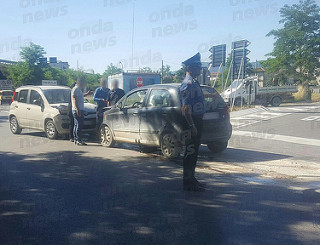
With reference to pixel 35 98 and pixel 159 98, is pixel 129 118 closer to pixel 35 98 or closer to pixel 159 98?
pixel 159 98

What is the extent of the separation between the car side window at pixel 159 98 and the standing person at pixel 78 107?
2.58 metres

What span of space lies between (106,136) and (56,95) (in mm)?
2878

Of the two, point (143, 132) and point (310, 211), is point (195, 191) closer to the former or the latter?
point (310, 211)

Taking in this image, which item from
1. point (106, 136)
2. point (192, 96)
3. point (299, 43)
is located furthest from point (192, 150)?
point (299, 43)

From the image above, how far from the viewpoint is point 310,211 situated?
418 centimetres

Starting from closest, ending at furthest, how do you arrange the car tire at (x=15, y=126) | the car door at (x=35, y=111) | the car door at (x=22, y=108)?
the car door at (x=35, y=111)
the car door at (x=22, y=108)
the car tire at (x=15, y=126)

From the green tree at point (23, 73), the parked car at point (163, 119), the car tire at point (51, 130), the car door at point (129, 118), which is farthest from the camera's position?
the green tree at point (23, 73)

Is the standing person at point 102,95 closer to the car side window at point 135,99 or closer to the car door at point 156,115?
the car side window at point 135,99

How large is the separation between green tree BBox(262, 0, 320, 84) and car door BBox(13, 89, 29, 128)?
101ft

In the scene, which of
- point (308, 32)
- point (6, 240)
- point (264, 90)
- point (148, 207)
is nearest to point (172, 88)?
point (148, 207)

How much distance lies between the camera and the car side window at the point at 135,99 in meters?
7.63

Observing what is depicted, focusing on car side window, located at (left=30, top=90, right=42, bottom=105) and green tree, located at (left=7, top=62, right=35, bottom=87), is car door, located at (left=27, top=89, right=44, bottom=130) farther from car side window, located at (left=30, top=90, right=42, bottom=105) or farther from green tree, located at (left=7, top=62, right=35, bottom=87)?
green tree, located at (left=7, top=62, right=35, bottom=87)

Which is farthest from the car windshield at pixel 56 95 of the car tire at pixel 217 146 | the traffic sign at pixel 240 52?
the traffic sign at pixel 240 52

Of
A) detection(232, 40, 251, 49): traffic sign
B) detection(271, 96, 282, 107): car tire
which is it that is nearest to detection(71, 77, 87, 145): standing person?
detection(232, 40, 251, 49): traffic sign
